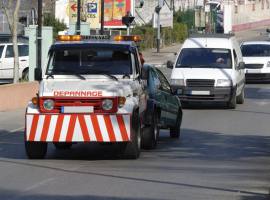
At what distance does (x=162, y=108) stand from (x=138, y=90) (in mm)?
2056

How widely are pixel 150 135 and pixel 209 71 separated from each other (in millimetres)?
9769

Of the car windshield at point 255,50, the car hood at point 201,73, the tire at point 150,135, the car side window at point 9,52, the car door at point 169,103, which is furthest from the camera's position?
the car windshield at point 255,50

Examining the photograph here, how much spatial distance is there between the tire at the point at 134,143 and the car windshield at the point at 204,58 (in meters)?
11.5

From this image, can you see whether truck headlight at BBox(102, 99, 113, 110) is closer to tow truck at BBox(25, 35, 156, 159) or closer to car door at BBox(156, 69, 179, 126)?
tow truck at BBox(25, 35, 156, 159)

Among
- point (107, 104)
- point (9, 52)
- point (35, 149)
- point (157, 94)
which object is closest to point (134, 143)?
point (107, 104)

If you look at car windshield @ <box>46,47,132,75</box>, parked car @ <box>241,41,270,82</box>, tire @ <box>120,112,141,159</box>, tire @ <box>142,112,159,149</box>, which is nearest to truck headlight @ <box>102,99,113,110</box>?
tire @ <box>120,112,141,159</box>

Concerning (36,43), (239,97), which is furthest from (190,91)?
(36,43)

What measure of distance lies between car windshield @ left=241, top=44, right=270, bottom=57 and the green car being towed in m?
18.6

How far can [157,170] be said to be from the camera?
506 inches

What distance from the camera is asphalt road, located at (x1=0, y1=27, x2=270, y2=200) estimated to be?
1077 cm

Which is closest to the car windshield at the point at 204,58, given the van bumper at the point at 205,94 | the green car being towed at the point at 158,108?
the van bumper at the point at 205,94

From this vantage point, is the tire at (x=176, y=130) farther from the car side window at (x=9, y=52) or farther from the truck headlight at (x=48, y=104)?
the car side window at (x=9, y=52)

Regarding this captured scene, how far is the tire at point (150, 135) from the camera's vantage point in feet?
49.8

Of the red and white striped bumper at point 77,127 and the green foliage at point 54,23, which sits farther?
the green foliage at point 54,23
